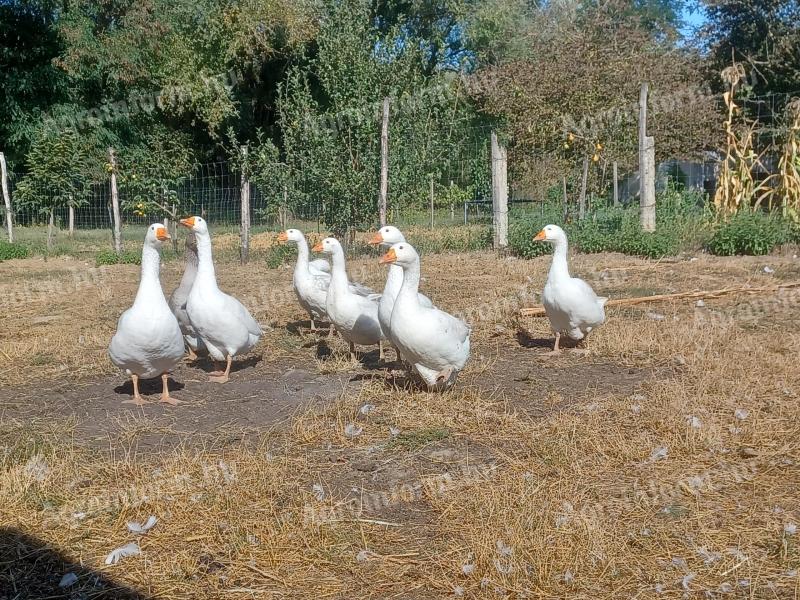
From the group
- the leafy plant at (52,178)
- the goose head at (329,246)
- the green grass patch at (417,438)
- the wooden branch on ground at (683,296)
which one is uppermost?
the leafy plant at (52,178)

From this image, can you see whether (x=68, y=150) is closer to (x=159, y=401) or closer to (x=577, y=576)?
(x=159, y=401)

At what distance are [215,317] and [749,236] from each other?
956 centimetres

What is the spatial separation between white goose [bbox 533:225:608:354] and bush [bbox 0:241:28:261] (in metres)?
13.1

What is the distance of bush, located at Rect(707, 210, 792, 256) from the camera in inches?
479

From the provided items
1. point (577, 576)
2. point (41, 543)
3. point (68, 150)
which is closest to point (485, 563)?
point (577, 576)

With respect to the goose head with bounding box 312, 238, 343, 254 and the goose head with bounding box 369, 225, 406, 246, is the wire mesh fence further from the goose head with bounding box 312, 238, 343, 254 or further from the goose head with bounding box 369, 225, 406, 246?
the goose head with bounding box 369, 225, 406, 246

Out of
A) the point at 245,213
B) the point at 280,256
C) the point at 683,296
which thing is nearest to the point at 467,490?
the point at 683,296

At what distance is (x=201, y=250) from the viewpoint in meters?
6.31

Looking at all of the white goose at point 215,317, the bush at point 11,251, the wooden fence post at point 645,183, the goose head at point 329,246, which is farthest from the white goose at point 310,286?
the bush at point 11,251

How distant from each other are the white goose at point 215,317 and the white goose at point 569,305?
8.79 feet

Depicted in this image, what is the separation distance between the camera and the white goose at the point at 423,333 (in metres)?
5.08

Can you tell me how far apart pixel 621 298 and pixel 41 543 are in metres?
7.22

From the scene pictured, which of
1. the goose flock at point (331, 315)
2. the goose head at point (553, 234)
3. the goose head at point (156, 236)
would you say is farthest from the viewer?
the goose head at point (553, 234)

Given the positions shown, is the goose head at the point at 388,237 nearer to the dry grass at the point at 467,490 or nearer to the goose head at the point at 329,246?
the dry grass at the point at 467,490
